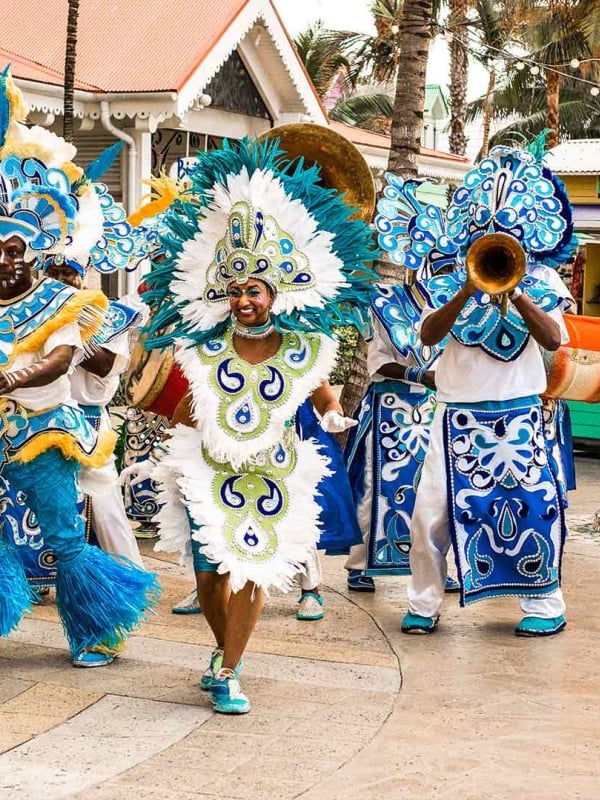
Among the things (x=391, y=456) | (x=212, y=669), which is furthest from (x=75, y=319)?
(x=391, y=456)

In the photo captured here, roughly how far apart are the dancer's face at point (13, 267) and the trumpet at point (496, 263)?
1.89m

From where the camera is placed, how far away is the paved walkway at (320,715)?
4.57m

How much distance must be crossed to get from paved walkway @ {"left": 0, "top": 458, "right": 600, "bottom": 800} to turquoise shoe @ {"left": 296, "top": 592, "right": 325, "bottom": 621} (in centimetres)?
5

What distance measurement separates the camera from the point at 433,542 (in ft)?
21.9

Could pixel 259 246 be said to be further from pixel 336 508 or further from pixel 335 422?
pixel 336 508

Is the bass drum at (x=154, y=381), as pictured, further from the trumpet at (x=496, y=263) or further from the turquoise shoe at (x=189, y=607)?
the trumpet at (x=496, y=263)

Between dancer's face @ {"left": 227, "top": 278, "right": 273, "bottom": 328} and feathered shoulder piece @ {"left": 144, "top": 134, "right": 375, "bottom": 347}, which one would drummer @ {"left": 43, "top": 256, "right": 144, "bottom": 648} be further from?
dancer's face @ {"left": 227, "top": 278, "right": 273, "bottom": 328}

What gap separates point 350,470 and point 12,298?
2576 mm

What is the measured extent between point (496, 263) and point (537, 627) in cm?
170

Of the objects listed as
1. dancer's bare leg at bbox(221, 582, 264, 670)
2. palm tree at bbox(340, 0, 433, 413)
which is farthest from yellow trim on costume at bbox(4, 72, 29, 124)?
palm tree at bbox(340, 0, 433, 413)

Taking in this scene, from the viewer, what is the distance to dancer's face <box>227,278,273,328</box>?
5.45m

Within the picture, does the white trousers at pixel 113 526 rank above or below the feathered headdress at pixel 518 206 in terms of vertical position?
below

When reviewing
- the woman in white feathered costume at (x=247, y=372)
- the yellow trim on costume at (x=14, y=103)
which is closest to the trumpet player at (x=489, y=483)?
the woman in white feathered costume at (x=247, y=372)

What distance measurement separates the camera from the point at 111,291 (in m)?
17.1
